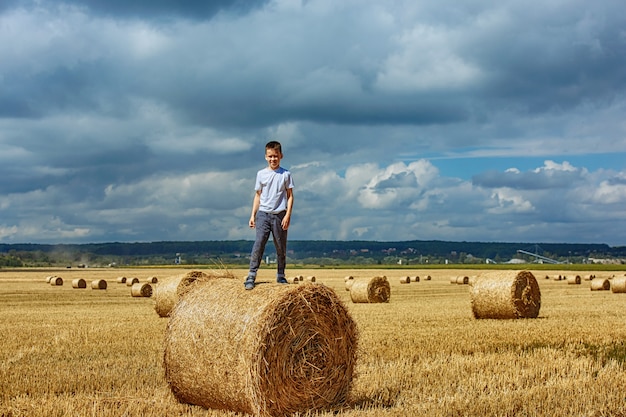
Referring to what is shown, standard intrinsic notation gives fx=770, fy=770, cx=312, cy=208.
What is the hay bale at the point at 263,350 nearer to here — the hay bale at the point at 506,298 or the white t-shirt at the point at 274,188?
the white t-shirt at the point at 274,188

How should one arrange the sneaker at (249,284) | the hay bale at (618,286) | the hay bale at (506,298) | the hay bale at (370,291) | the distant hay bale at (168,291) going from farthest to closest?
the hay bale at (618,286) → the hay bale at (370,291) → the distant hay bale at (168,291) → the hay bale at (506,298) → the sneaker at (249,284)

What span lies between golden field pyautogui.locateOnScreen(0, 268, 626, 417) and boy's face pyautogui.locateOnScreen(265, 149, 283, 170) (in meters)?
1.90

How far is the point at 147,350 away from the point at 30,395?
3826mm

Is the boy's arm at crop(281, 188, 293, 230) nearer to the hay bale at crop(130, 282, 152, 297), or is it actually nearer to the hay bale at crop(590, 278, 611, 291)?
the hay bale at crop(130, 282, 152, 297)

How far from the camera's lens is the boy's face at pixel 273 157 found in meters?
9.27

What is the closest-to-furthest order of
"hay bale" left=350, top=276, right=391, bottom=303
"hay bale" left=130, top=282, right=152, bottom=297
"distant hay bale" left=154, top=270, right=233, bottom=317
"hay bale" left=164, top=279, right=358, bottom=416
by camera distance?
"hay bale" left=164, top=279, right=358, bottom=416, "distant hay bale" left=154, top=270, right=233, bottom=317, "hay bale" left=350, top=276, right=391, bottom=303, "hay bale" left=130, top=282, right=152, bottom=297

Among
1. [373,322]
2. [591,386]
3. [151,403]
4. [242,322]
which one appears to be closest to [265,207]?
[242,322]

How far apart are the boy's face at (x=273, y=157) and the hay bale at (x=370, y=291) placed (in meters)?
18.3

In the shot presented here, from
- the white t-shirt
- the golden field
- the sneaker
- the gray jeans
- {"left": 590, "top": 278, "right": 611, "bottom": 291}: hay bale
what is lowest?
the golden field

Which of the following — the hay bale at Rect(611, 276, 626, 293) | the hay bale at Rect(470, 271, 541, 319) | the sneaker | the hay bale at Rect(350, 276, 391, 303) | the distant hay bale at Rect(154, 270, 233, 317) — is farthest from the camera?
the hay bale at Rect(611, 276, 626, 293)

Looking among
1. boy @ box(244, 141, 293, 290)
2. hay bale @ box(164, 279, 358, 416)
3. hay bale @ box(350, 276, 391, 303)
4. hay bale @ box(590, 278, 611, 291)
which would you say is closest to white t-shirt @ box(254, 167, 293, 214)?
boy @ box(244, 141, 293, 290)

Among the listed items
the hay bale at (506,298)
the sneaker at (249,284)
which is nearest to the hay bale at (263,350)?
the sneaker at (249,284)

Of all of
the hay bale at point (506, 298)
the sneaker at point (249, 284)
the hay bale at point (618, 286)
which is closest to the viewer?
the sneaker at point (249, 284)

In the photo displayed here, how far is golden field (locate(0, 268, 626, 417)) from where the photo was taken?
866cm
